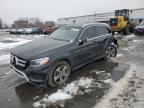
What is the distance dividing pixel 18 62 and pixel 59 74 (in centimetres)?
123

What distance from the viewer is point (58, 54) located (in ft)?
16.5

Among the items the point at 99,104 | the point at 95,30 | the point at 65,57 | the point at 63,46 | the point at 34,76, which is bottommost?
the point at 99,104

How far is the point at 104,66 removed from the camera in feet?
23.4

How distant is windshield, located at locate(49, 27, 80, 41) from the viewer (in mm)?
5879

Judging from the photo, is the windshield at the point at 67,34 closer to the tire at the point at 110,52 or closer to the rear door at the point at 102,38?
the rear door at the point at 102,38

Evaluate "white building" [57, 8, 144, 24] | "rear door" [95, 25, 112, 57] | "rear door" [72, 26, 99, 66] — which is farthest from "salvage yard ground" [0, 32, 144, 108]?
"white building" [57, 8, 144, 24]

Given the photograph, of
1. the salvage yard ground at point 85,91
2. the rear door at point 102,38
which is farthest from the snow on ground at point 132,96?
the rear door at point 102,38

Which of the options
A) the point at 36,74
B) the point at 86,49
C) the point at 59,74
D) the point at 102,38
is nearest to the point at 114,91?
the point at 59,74

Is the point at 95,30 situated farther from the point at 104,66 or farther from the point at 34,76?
the point at 34,76

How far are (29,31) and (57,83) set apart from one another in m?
30.1

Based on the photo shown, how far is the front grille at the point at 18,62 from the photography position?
4806 mm

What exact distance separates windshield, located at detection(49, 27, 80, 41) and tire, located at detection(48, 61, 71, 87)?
0.98 metres

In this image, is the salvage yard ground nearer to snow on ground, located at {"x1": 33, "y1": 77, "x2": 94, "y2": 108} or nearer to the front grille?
snow on ground, located at {"x1": 33, "y1": 77, "x2": 94, "y2": 108}

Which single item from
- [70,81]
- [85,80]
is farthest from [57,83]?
[85,80]
